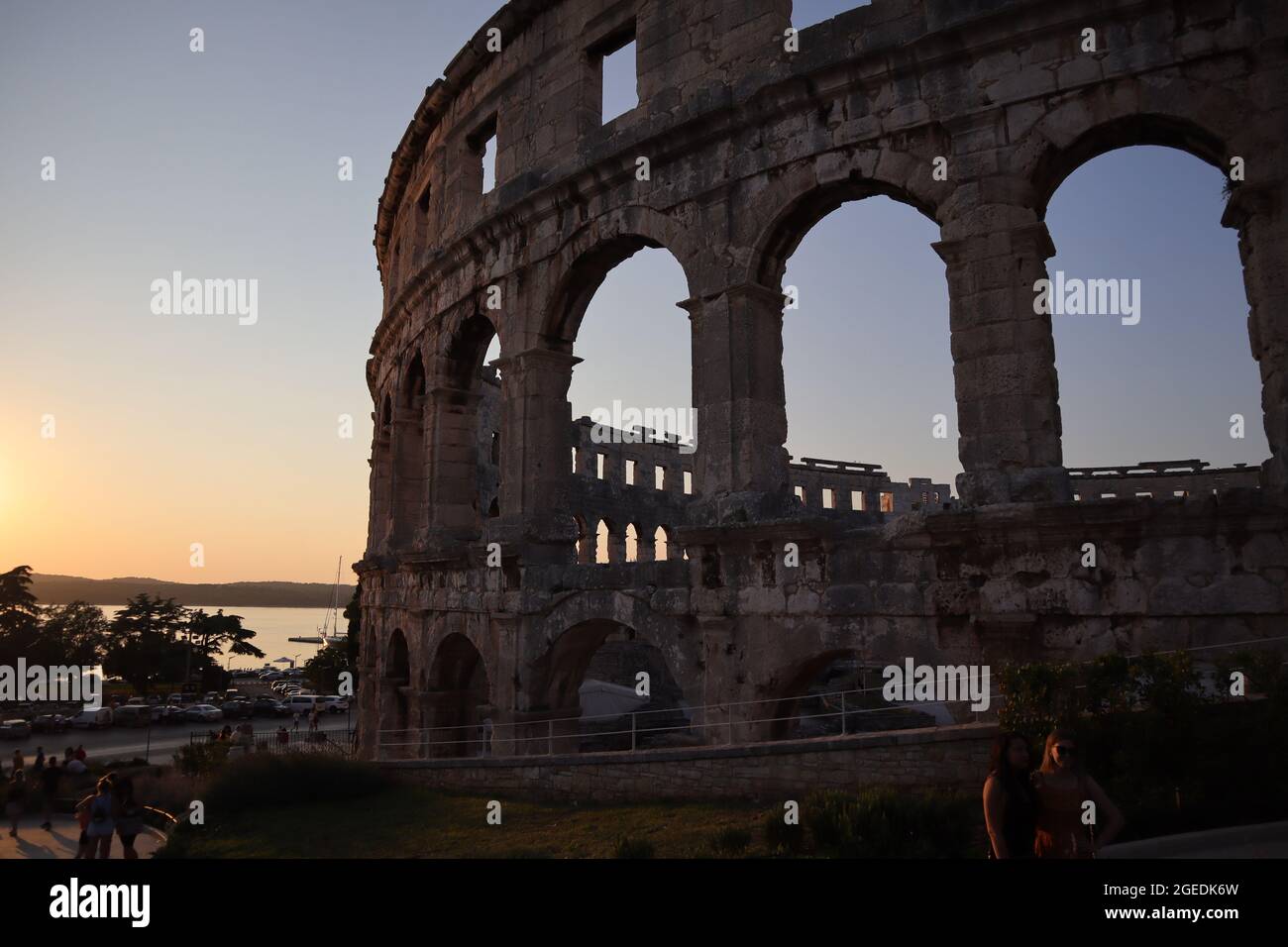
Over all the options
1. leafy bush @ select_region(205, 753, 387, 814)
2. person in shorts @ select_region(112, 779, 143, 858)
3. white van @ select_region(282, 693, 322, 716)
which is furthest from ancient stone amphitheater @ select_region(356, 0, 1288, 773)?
white van @ select_region(282, 693, 322, 716)

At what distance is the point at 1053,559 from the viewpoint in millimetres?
7855

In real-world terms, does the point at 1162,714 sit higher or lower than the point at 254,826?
higher

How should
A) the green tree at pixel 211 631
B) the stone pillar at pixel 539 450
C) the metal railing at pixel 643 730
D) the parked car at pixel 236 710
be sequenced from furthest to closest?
the green tree at pixel 211 631 → the parked car at pixel 236 710 → the stone pillar at pixel 539 450 → the metal railing at pixel 643 730

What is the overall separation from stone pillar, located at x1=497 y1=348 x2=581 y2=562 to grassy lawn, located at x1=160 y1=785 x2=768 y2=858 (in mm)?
3607

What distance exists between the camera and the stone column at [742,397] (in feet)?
32.5

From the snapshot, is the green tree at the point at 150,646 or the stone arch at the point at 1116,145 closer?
the stone arch at the point at 1116,145

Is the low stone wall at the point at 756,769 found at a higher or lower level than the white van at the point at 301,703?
higher

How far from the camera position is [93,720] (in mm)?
33125

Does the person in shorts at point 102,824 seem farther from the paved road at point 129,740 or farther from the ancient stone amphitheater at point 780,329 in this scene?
the paved road at point 129,740

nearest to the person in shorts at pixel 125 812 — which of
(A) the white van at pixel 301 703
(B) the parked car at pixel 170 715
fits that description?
(B) the parked car at pixel 170 715

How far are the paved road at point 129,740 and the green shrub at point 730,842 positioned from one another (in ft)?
77.8

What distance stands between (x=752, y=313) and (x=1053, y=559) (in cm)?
430
